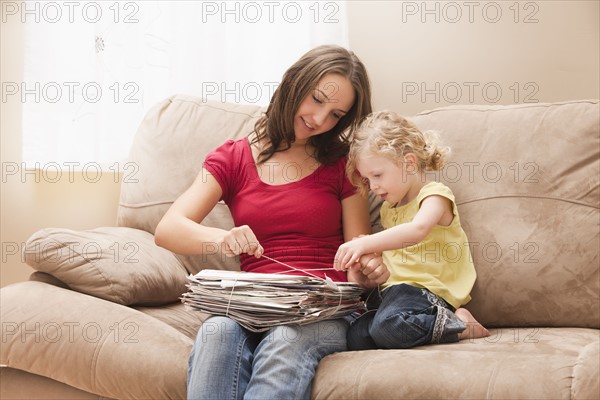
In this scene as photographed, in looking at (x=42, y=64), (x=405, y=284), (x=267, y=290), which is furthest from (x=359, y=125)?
(x=42, y=64)

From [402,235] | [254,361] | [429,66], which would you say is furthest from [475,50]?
[254,361]

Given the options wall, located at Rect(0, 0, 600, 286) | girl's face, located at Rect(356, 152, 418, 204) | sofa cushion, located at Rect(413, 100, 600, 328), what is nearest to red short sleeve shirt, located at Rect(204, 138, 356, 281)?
girl's face, located at Rect(356, 152, 418, 204)

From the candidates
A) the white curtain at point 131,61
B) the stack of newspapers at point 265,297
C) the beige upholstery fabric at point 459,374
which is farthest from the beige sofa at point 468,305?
the white curtain at point 131,61

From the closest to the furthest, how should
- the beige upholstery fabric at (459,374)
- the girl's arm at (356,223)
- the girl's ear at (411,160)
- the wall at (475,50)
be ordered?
the beige upholstery fabric at (459,374), the girl's arm at (356,223), the girl's ear at (411,160), the wall at (475,50)

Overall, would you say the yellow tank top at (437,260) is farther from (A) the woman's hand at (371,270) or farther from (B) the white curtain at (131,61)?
(B) the white curtain at (131,61)

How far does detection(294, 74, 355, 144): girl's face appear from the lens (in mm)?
1936

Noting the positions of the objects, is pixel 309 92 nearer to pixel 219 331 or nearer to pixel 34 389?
pixel 219 331

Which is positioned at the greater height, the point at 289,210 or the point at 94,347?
the point at 289,210

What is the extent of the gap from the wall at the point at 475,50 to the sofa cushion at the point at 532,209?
0.50m

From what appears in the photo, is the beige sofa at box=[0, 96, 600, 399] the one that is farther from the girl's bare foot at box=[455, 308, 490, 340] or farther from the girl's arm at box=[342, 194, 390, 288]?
the girl's arm at box=[342, 194, 390, 288]

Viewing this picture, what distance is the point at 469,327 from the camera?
1826 millimetres

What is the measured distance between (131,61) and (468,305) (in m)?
1.41

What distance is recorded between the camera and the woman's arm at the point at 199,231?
1.71 m

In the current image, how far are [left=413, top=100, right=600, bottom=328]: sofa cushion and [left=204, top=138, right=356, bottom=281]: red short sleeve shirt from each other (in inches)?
13.9
